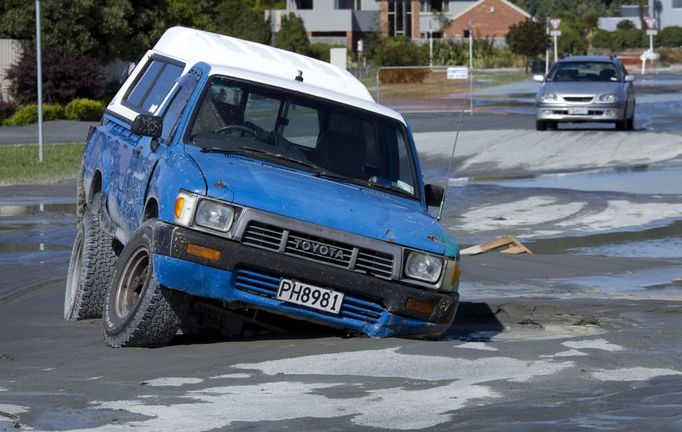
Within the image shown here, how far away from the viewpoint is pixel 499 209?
18328 millimetres

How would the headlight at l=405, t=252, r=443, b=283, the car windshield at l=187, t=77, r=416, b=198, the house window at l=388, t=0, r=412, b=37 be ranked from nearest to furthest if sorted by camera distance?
the headlight at l=405, t=252, r=443, b=283 < the car windshield at l=187, t=77, r=416, b=198 < the house window at l=388, t=0, r=412, b=37

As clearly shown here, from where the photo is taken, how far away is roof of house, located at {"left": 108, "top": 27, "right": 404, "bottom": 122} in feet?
31.9

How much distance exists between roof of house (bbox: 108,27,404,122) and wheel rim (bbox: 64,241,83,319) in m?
1.12

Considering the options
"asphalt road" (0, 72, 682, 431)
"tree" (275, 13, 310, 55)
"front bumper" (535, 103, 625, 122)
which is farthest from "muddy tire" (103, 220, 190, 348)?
"tree" (275, 13, 310, 55)

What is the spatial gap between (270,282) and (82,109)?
31161 mm

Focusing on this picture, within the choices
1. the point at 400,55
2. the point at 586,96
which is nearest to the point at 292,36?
the point at 400,55

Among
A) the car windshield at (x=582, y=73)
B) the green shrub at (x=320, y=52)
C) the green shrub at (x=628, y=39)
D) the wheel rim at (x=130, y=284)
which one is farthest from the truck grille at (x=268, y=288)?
the green shrub at (x=628, y=39)

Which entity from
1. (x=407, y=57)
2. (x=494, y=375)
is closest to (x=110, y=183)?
(x=494, y=375)

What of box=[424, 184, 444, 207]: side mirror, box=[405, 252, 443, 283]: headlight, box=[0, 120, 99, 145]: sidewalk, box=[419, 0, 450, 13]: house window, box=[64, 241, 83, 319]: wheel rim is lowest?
box=[0, 120, 99, 145]: sidewalk

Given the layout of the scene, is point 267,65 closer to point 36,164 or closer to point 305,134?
point 305,134

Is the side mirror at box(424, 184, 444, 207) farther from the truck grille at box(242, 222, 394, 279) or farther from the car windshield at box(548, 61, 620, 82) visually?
the car windshield at box(548, 61, 620, 82)

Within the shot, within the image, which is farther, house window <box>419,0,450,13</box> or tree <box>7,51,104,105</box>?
house window <box>419,0,450,13</box>

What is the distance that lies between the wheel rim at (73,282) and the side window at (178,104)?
5.08 ft

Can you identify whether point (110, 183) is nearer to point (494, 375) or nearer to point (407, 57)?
point (494, 375)
